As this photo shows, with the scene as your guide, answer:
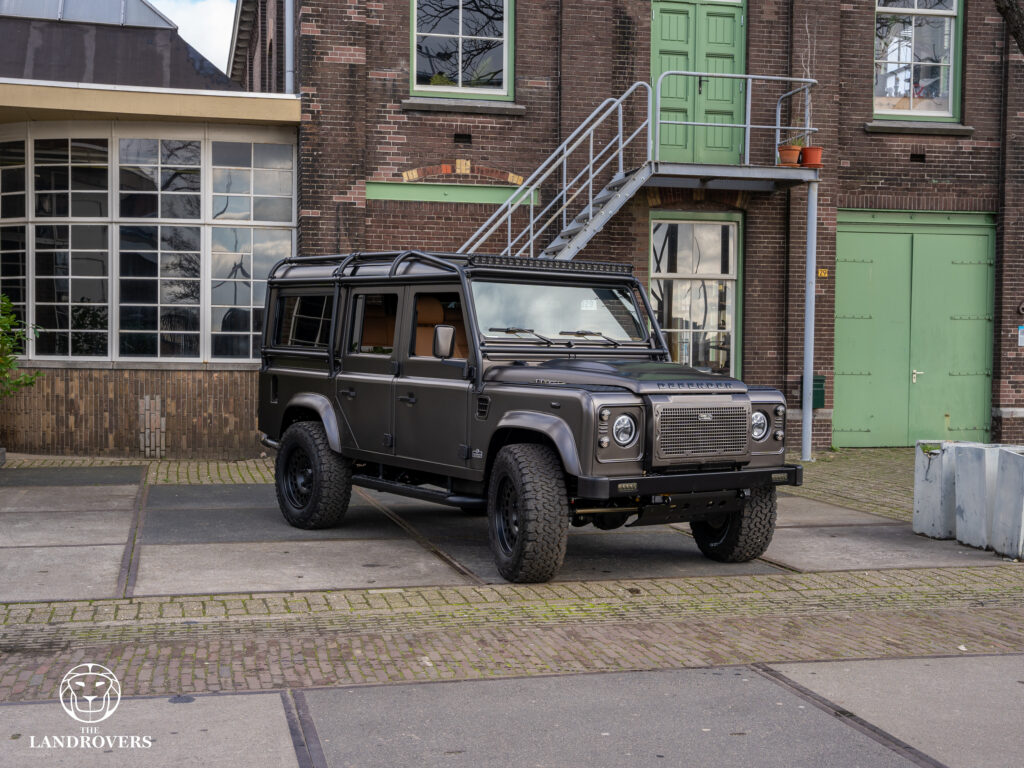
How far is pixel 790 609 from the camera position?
7145mm

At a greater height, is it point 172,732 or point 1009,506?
point 1009,506

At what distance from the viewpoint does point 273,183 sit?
48.3 ft

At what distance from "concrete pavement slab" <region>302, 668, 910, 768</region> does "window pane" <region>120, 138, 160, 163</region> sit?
34.2 feet

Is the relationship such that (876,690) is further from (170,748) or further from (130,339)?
(130,339)

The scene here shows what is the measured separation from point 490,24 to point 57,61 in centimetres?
533

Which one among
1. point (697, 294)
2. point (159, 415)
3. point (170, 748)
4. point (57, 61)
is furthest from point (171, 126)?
point (170, 748)

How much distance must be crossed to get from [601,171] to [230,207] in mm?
4587

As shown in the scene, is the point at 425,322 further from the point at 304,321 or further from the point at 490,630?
the point at 490,630

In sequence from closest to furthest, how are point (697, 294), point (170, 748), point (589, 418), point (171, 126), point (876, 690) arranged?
point (170, 748)
point (876, 690)
point (589, 418)
point (171, 126)
point (697, 294)

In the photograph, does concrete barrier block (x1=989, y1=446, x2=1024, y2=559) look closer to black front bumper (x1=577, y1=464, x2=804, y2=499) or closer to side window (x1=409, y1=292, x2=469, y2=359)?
black front bumper (x1=577, y1=464, x2=804, y2=499)

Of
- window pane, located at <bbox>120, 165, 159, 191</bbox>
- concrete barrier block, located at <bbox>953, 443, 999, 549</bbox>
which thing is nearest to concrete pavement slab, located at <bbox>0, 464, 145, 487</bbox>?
window pane, located at <bbox>120, 165, 159, 191</bbox>

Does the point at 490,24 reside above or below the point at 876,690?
above

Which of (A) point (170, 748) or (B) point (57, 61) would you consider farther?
(B) point (57, 61)

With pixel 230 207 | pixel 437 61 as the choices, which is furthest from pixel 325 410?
pixel 437 61
